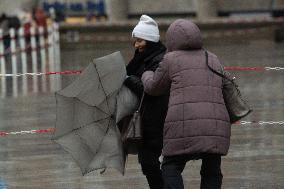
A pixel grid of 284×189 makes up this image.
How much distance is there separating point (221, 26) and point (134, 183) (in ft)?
108

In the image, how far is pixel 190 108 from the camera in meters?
7.54

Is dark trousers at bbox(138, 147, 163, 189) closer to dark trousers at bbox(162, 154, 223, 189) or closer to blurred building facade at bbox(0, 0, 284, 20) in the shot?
dark trousers at bbox(162, 154, 223, 189)

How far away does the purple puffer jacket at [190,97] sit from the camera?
748cm

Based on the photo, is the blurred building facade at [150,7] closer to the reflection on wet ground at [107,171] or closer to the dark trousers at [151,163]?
the reflection on wet ground at [107,171]

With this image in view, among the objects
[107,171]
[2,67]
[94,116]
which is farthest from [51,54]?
[94,116]

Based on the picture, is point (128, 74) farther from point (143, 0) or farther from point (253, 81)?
point (143, 0)

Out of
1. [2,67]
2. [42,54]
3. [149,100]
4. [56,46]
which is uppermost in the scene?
[149,100]

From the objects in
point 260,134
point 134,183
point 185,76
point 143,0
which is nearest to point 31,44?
point 143,0

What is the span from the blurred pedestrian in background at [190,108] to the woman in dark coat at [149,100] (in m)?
0.31

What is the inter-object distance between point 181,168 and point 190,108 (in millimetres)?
471

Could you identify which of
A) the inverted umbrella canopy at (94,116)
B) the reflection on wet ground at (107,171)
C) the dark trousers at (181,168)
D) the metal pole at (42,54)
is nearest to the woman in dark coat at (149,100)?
the inverted umbrella canopy at (94,116)

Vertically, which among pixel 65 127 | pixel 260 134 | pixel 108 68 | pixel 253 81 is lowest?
pixel 253 81

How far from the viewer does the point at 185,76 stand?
7645mm

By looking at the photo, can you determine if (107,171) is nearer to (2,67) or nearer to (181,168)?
(181,168)
